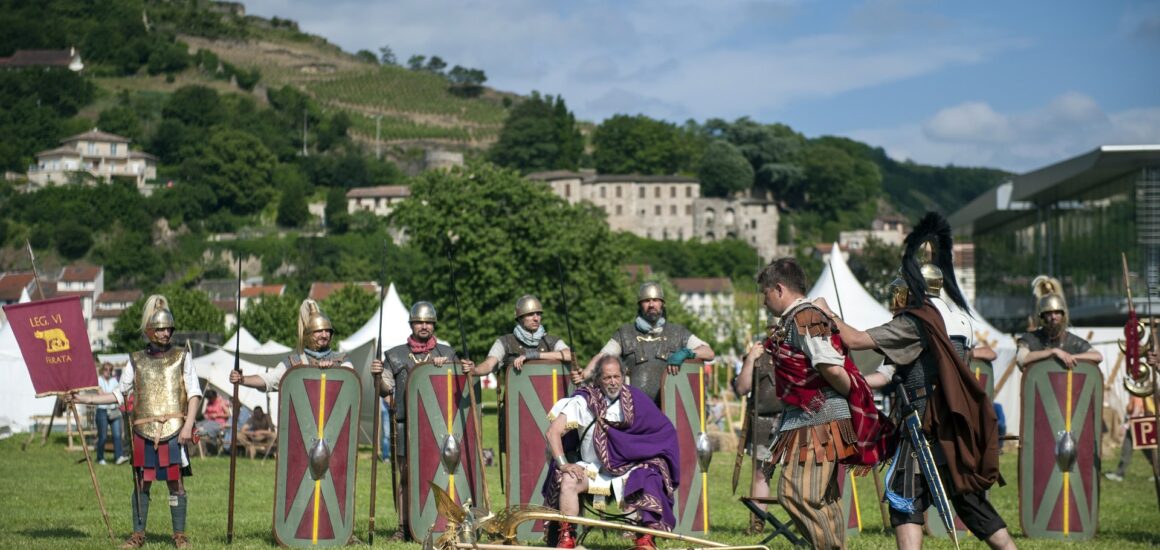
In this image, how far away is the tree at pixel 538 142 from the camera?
174000mm

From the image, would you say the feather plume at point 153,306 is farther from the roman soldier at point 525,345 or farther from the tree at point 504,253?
the tree at point 504,253

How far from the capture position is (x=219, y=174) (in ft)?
541

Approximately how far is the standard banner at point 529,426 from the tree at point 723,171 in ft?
516

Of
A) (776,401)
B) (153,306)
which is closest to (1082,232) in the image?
(776,401)

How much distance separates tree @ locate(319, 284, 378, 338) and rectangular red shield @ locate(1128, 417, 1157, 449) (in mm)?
68069

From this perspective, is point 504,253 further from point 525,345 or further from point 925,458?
point 925,458

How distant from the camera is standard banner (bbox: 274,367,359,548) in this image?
970cm

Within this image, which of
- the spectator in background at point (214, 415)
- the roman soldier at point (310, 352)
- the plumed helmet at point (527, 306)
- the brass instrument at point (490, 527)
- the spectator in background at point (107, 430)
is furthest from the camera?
the spectator in background at point (214, 415)

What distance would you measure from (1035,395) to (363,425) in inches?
591

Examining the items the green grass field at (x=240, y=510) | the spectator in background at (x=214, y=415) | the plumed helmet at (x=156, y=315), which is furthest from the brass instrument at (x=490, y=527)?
the spectator in background at (x=214, y=415)

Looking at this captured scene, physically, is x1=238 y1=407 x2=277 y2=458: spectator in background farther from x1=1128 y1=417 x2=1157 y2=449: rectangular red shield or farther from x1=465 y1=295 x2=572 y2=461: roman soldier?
x1=1128 y1=417 x2=1157 y2=449: rectangular red shield

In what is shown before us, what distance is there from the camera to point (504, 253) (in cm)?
4950

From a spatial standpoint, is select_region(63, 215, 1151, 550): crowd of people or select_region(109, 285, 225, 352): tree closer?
select_region(63, 215, 1151, 550): crowd of people

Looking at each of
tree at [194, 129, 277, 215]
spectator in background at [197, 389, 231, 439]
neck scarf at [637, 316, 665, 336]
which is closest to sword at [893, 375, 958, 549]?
neck scarf at [637, 316, 665, 336]
